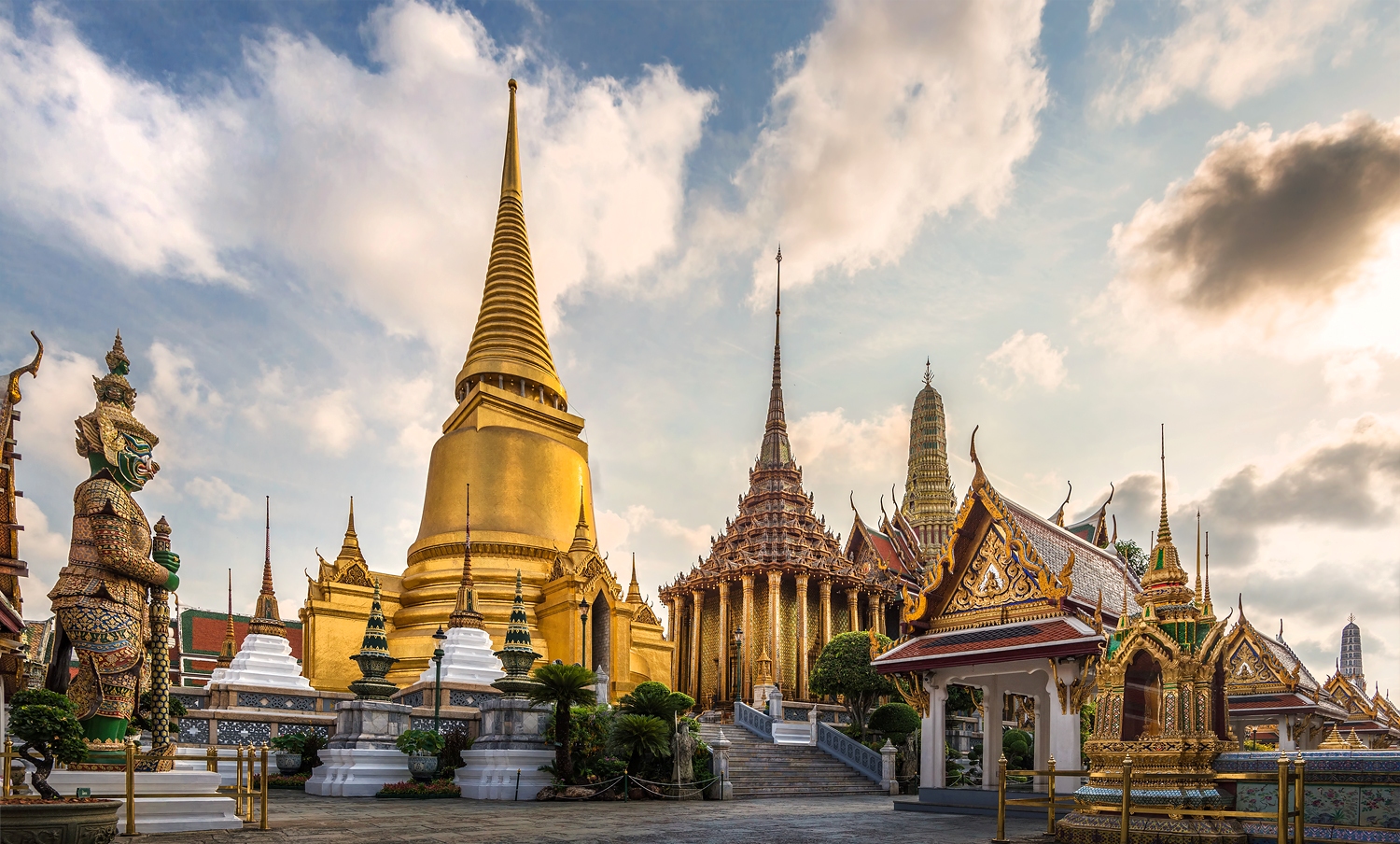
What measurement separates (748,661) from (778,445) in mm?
8809

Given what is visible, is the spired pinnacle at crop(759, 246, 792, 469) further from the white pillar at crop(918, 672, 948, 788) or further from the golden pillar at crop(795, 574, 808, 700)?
the white pillar at crop(918, 672, 948, 788)

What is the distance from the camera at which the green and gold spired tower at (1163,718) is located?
8.34m

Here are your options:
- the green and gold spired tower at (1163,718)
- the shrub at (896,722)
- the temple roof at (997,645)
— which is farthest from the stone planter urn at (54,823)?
the shrub at (896,722)

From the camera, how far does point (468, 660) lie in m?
21.2

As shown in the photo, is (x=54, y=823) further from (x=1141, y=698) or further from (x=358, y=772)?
(x=358, y=772)

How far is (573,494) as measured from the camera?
30.7 m

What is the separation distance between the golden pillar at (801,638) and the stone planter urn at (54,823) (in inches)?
1156

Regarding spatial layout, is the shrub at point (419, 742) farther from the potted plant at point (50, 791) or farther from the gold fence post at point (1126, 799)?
the gold fence post at point (1126, 799)

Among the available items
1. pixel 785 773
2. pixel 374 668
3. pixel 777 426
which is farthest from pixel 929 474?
pixel 374 668

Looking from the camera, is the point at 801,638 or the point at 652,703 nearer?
the point at 652,703

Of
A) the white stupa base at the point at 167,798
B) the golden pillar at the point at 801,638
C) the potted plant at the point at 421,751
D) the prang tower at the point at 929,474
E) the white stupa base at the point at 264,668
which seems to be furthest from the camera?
the prang tower at the point at 929,474

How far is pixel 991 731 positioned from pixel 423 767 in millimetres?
9963

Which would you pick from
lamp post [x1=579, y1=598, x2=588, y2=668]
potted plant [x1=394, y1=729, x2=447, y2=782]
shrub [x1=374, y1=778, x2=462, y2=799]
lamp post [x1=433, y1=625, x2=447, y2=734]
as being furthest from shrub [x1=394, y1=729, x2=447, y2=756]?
lamp post [x1=579, y1=598, x2=588, y2=668]

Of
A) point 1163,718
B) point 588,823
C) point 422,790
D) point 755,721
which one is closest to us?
point 1163,718
